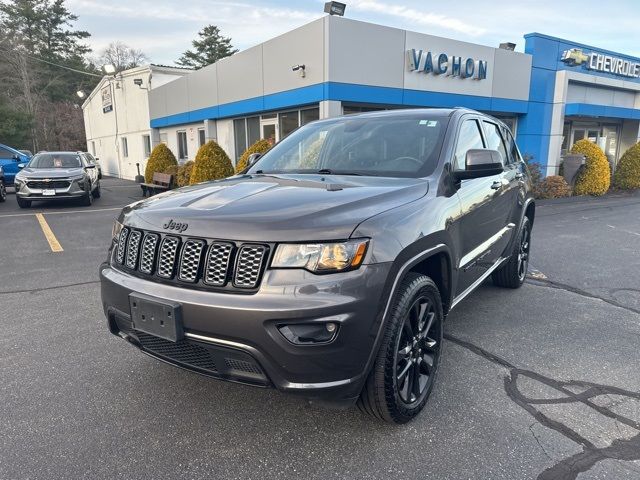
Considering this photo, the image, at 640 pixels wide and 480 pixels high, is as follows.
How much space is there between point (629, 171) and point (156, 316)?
17.8m

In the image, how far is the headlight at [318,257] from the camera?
2.09 metres

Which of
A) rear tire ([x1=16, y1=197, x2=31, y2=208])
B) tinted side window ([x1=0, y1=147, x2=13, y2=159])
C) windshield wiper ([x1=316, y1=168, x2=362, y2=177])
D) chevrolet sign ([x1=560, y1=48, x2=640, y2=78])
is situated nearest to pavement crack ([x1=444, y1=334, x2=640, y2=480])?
windshield wiper ([x1=316, y1=168, x2=362, y2=177])

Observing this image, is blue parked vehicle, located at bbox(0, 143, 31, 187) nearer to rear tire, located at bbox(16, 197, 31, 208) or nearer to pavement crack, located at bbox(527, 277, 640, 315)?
rear tire, located at bbox(16, 197, 31, 208)

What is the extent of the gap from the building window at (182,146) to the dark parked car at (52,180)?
6.97 m

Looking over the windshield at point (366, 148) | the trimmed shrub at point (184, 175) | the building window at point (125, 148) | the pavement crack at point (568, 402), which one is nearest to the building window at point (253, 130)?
the trimmed shrub at point (184, 175)

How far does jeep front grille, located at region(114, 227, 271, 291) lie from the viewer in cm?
215

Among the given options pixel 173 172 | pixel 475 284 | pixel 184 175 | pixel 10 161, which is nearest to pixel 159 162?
pixel 173 172

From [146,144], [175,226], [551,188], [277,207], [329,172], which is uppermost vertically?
[146,144]

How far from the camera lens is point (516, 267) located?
5.02 m

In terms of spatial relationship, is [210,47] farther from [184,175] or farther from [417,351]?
[417,351]

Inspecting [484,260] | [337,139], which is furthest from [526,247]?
[337,139]

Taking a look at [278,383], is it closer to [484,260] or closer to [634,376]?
[484,260]

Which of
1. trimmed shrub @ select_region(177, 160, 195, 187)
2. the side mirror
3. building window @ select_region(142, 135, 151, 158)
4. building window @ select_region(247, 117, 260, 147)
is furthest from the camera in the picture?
building window @ select_region(142, 135, 151, 158)

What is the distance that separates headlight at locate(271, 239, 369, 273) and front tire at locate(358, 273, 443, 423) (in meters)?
0.42
